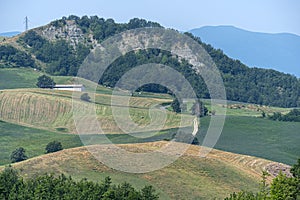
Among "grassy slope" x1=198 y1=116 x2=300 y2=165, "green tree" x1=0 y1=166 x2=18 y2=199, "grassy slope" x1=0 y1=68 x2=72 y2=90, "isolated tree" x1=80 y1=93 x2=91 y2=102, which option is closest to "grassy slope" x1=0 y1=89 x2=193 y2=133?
"isolated tree" x1=80 y1=93 x2=91 y2=102

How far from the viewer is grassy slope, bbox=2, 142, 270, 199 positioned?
180ft

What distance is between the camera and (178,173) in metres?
59.0

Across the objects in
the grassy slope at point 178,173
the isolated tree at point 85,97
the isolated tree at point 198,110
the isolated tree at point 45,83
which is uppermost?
the isolated tree at point 45,83

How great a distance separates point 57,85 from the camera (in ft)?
457

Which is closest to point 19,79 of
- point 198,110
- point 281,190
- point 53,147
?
point 198,110

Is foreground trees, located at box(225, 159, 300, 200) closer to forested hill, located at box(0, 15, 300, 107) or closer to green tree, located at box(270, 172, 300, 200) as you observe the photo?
green tree, located at box(270, 172, 300, 200)

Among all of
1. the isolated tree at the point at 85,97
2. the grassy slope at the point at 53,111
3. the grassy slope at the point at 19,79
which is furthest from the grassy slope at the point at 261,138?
the grassy slope at the point at 19,79

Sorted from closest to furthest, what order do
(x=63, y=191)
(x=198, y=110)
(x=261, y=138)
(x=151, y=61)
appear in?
(x=63, y=191), (x=261, y=138), (x=198, y=110), (x=151, y=61)

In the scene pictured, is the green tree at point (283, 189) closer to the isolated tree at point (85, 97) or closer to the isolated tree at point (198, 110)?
the isolated tree at point (198, 110)

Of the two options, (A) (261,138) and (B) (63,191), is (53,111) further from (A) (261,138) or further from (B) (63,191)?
(B) (63,191)

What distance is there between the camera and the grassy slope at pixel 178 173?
54938 mm

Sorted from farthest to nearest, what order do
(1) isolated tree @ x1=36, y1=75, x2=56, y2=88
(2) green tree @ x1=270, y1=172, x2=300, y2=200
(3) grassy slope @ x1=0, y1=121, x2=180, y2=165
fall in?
(1) isolated tree @ x1=36, y1=75, x2=56, y2=88
(3) grassy slope @ x1=0, y1=121, x2=180, y2=165
(2) green tree @ x1=270, y1=172, x2=300, y2=200

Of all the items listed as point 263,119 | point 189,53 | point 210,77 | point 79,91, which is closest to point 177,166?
point 263,119

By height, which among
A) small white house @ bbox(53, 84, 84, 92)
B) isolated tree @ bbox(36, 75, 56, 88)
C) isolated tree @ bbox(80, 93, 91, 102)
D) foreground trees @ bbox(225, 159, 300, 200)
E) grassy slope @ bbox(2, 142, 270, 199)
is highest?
isolated tree @ bbox(36, 75, 56, 88)
